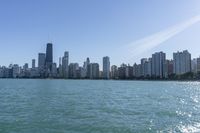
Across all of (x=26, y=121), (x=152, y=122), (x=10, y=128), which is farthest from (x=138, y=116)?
(x=10, y=128)

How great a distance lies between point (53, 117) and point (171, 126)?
37.3 ft

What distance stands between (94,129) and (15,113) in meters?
11.7

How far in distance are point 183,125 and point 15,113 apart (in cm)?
1743

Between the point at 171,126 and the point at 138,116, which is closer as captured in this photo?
the point at 171,126

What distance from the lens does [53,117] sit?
97.6 ft

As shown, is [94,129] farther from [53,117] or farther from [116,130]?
[53,117]

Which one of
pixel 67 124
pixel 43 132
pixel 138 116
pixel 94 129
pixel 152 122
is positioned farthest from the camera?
pixel 138 116

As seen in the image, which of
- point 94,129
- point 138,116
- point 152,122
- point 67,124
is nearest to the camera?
point 94,129

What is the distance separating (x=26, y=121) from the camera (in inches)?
1075

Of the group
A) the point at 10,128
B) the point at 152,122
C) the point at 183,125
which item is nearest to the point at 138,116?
the point at 152,122

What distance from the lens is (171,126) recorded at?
26438 millimetres

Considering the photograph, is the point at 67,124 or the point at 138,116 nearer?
the point at 67,124

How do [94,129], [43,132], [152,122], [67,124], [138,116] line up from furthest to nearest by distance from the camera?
[138,116] → [152,122] → [67,124] → [94,129] → [43,132]

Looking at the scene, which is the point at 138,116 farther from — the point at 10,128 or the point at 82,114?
the point at 10,128
